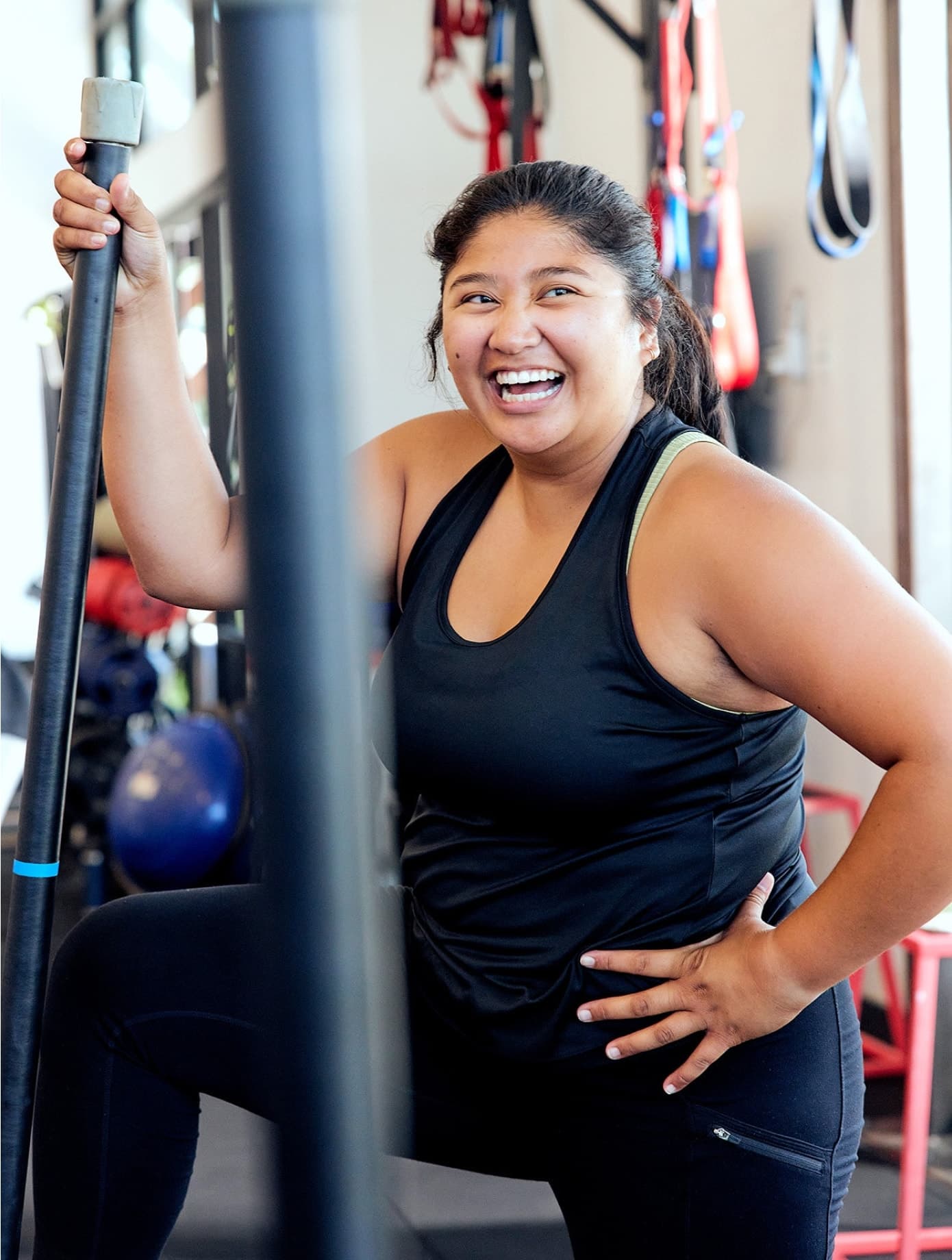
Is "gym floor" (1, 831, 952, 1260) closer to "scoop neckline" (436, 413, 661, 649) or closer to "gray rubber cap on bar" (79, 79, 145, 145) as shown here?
"scoop neckline" (436, 413, 661, 649)

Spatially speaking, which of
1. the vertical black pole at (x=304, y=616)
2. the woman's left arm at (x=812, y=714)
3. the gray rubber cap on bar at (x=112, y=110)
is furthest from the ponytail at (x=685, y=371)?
the vertical black pole at (x=304, y=616)

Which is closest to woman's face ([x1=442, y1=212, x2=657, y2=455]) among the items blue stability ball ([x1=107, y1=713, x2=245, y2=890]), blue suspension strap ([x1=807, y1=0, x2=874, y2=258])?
blue suspension strap ([x1=807, y1=0, x2=874, y2=258])

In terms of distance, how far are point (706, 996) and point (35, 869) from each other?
639 millimetres

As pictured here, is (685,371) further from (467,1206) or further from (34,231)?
(34,231)

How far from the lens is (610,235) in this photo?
43.2 inches

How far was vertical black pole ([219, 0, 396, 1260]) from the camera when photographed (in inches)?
7.8

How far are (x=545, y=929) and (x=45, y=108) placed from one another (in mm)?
4795

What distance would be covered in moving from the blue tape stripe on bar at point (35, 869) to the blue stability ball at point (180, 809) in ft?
8.25

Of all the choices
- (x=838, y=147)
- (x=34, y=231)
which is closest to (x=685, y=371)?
(x=838, y=147)

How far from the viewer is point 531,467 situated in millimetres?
1140

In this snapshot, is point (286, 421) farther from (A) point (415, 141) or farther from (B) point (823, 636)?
(A) point (415, 141)

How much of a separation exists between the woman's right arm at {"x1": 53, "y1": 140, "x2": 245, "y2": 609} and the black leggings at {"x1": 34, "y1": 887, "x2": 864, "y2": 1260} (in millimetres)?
275

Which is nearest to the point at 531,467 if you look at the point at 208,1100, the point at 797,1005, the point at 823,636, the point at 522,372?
the point at 522,372

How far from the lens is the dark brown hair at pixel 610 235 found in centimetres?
109
